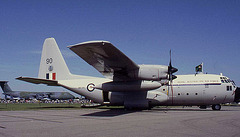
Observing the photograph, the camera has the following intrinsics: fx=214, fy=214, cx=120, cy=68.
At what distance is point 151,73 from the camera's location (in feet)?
56.6

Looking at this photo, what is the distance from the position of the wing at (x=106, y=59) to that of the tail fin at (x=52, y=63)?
22.2ft

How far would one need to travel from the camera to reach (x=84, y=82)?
77.4 feet

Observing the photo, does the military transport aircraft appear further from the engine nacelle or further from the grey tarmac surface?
the grey tarmac surface

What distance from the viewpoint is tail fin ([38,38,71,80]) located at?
79.9 ft

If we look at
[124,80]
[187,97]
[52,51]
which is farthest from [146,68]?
[52,51]

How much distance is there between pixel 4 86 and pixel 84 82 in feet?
258

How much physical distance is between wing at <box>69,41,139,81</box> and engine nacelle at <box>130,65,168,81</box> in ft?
1.55

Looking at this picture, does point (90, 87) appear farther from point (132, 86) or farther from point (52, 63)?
point (132, 86)

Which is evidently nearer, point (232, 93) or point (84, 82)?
point (232, 93)

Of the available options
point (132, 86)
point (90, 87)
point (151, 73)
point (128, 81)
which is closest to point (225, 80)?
point (151, 73)

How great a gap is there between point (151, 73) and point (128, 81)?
240 cm

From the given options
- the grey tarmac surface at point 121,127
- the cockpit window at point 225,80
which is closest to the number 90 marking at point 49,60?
the grey tarmac surface at point 121,127

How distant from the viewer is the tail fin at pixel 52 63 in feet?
79.9

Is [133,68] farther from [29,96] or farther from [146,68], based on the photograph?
[29,96]
